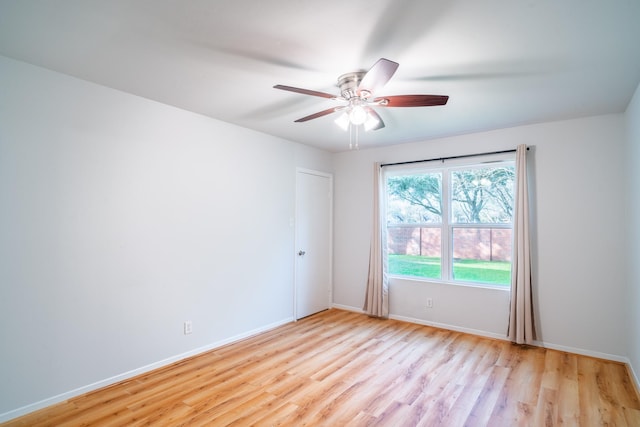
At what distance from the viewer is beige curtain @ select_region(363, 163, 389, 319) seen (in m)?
4.76

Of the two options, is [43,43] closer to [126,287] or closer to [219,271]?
[126,287]

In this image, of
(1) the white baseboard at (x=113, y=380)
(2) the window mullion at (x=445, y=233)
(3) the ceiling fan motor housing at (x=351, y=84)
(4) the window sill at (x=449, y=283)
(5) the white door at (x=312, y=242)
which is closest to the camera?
(1) the white baseboard at (x=113, y=380)

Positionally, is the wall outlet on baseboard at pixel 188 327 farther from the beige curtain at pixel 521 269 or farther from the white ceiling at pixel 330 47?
the beige curtain at pixel 521 269

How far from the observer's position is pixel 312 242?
5023 mm

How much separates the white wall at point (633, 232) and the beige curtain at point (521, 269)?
815mm

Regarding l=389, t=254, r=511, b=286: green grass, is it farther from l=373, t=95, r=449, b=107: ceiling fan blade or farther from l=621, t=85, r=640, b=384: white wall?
l=373, t=95, r=449, b=107: ceiling fan blade

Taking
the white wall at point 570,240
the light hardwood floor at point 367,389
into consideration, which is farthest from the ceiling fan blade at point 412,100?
the light hardwood floor at point 367,389

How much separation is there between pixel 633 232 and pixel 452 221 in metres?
1.78

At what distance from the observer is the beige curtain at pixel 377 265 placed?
4758 millimetres

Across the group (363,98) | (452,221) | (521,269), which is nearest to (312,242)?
(452,221)

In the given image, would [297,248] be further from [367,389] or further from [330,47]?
[330,47]

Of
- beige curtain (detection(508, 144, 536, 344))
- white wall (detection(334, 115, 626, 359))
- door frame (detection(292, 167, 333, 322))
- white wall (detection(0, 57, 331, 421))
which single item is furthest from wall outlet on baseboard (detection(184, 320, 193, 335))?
beige curtain (detection(508, 144, 536, 344))

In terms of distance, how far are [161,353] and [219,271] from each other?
942 mm

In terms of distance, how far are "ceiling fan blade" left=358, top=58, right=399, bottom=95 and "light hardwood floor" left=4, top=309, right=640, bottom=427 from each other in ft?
7.47
